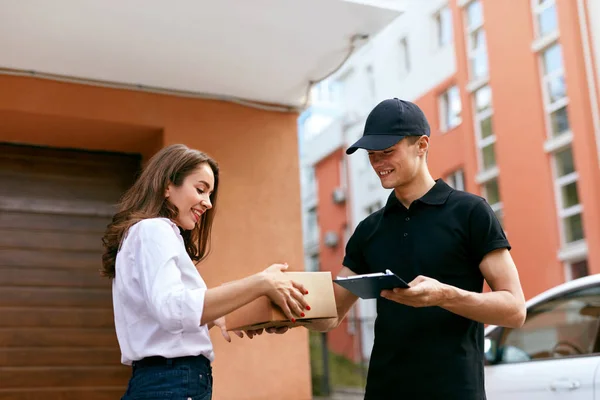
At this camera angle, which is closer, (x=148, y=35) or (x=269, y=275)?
(x=269, y=275)

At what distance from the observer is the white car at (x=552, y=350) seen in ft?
15.0

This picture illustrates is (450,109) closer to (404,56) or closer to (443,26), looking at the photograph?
(443,26)

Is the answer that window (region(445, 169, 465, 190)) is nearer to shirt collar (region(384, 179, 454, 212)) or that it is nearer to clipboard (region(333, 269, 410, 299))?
shirt collar (region(384, 179, 454, 212))

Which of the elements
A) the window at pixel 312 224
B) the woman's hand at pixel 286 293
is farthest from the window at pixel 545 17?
the woman's hand at pixel 286 293

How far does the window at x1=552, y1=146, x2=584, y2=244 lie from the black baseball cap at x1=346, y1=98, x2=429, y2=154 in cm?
1394

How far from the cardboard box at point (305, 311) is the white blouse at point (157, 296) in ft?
0.67

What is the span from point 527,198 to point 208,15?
524 inches

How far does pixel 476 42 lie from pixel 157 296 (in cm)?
1805

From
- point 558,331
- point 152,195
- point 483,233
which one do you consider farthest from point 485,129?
point 152,195

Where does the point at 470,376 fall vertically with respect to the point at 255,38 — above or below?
below

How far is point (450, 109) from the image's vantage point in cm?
2031

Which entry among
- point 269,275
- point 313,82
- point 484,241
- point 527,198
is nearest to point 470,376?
point 484,241

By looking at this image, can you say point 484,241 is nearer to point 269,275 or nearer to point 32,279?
point 269,275

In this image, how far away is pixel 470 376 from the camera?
2.68m
